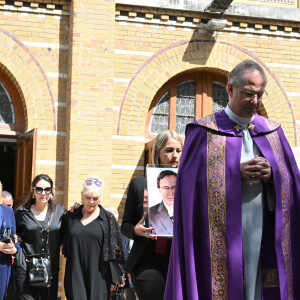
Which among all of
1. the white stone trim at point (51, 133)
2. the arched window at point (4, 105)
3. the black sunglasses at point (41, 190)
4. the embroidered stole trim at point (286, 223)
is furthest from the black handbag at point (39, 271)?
the arched window at point (4, 105)

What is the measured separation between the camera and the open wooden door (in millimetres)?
10758

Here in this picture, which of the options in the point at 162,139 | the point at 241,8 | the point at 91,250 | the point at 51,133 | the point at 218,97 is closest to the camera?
the point at 162,139

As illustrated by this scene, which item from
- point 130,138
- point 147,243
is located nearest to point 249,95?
point 147,243

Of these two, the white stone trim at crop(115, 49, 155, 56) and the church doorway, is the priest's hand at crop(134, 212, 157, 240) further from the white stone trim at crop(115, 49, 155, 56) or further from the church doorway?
the white stone trim at crop(115, 49, 155, 56)

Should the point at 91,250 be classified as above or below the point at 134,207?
below

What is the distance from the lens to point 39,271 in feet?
24.6

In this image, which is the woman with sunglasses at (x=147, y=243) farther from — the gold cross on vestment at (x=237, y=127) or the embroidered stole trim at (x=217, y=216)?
the gold cross on vestment at (x=237, y=127)

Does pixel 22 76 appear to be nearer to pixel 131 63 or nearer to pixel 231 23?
pixel 131 63

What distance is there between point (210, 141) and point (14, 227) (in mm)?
4304

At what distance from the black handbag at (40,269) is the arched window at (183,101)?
4.66 m

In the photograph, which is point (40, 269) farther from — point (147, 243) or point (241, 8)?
point (241, 8)

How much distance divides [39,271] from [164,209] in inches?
118

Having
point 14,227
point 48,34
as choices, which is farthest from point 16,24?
point 14,227

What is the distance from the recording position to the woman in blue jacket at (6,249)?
739 centimetres
